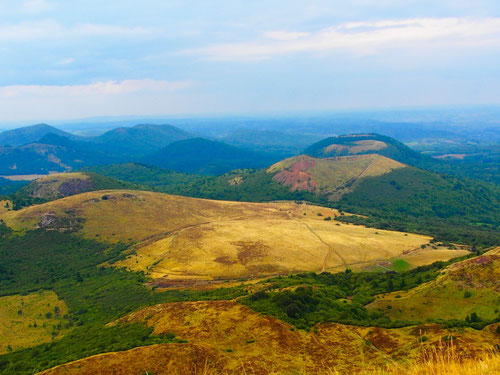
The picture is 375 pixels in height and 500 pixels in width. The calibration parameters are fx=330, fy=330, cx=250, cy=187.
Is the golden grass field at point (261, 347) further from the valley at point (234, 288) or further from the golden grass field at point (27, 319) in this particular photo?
the golden grass field at point (27, 319)

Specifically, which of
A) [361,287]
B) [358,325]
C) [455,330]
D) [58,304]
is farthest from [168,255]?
[455,330]

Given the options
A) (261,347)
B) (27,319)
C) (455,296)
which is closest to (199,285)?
(27,319)

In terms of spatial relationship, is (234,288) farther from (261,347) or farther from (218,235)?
(218,235)

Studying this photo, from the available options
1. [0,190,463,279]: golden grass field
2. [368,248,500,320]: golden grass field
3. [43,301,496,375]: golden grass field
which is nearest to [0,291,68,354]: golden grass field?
[0,190,463,279]: golden grass field

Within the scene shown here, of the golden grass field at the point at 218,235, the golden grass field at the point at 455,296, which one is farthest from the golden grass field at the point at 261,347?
the golden grass field at the point at 218,235

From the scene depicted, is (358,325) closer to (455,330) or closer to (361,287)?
(455,330)

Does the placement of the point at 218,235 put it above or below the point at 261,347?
below

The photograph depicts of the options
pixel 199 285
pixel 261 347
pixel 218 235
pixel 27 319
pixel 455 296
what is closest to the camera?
pixel 261 347
